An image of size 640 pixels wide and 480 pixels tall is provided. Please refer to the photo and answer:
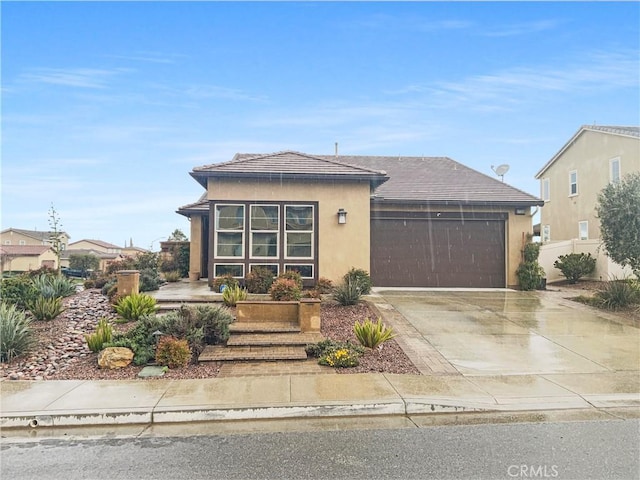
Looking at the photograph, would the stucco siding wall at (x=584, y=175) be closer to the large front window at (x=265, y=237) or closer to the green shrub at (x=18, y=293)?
the large front window at (x=265, y=237)

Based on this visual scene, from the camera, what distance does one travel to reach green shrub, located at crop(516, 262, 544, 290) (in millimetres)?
13812

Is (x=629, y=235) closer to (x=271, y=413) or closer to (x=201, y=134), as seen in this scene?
(x=271, y=413)

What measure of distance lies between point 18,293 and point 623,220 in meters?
15.2

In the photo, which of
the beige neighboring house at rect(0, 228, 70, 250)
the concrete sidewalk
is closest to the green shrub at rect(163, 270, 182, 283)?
the concrete sidewalk

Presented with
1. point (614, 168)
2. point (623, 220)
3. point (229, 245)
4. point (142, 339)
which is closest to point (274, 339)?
point (142, 339)

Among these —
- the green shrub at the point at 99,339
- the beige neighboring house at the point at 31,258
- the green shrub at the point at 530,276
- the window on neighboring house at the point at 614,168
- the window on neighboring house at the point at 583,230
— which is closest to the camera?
the green shrub at the point at 99,339

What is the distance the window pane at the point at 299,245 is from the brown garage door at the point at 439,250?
299cm

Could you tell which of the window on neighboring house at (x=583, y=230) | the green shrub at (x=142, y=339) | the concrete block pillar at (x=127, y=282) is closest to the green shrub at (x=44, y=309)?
the concrete block pillar at (x=127, y=282)

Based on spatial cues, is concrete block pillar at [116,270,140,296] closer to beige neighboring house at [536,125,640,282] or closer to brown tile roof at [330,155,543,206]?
brown tile roof at [330,155,543,206]

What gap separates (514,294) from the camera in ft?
42.5

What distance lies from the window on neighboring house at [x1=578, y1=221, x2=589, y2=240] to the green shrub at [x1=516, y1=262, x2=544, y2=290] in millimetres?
10746

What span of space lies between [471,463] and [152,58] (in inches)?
503

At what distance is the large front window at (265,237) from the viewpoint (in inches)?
479

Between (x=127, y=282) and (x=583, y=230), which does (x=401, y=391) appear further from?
(x=583, y=230)
